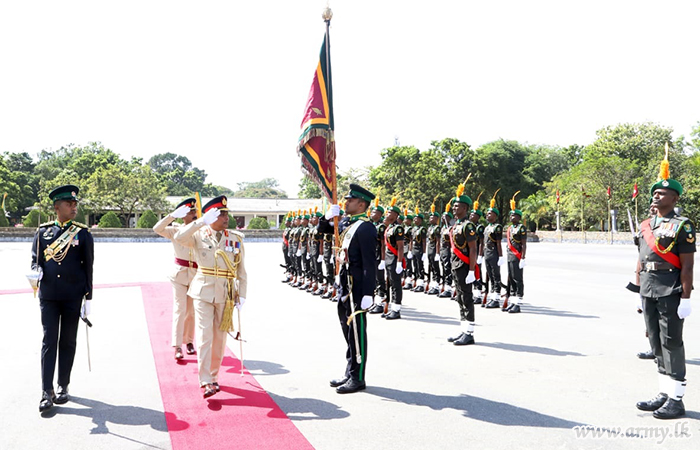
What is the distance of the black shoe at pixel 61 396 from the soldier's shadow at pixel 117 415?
42 mm

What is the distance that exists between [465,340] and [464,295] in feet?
1.87

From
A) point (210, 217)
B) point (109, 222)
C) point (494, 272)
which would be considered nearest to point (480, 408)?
point (210, 217)

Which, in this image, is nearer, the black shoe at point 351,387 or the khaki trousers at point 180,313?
the black shoe at point 351,387

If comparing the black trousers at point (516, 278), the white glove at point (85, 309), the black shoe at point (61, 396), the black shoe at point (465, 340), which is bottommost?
the black shoe at point (465, 340)

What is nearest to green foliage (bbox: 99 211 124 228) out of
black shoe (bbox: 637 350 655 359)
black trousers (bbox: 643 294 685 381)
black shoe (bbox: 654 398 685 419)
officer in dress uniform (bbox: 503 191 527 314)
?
officer in dress uniform (bbox: 503 191 527 314)

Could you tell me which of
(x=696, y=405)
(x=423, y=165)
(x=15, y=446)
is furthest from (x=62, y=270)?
(x=423, y=165)

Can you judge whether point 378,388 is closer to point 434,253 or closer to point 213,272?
point 213,272

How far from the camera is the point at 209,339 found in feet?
15.0

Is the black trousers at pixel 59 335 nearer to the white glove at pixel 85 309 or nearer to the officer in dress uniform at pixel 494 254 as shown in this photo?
the white glove at pixel 85 309

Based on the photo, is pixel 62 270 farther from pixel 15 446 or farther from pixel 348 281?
pixel 348 281

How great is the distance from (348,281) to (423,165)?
40.6 meters

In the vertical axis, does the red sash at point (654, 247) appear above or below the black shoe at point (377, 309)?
above

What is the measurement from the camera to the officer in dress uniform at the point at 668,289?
420 centimetres

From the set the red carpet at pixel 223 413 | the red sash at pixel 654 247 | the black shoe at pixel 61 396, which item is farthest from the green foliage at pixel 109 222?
the red sash at pixel 654 247
